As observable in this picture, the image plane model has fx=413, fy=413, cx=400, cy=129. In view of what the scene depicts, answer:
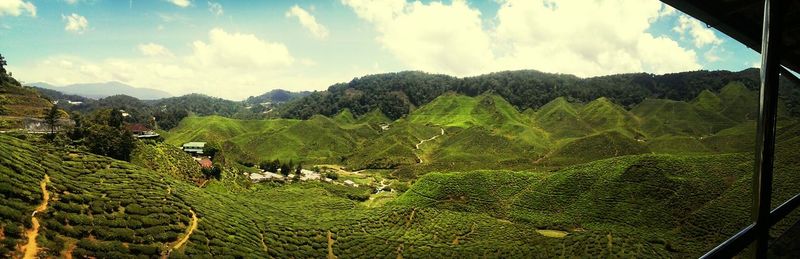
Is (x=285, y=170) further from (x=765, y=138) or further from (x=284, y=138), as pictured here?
(x=765, y=138)

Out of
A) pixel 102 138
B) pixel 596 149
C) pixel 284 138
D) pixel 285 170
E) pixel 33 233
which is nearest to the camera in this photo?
pixel 33 233

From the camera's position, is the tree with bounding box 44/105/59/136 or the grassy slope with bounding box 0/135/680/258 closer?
the grassy slope with bounding box 0/135/680/258

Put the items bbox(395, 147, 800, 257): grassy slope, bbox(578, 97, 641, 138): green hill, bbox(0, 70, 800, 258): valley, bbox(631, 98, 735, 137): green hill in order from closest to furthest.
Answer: bbox(0, 70, 800, 258): valley
bbox(395, 147, 800, 257): grassy slope
bbox(631, 98, 735, 137): green hill
bbox(578, 97, 641, 138): green hill

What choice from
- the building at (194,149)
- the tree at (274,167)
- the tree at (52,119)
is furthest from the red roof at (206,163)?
the tree at (274,167)

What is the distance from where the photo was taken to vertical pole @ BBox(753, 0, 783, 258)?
1771 millimetres

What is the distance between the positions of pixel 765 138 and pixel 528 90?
16714cm

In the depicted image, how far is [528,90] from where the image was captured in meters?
161

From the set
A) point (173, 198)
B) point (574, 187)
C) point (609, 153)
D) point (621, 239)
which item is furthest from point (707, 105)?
point (173, 198)

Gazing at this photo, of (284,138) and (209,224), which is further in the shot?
(284,138)

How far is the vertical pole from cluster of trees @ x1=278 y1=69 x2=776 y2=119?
15740cm

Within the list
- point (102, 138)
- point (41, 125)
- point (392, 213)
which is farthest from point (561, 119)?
point (41, 125)

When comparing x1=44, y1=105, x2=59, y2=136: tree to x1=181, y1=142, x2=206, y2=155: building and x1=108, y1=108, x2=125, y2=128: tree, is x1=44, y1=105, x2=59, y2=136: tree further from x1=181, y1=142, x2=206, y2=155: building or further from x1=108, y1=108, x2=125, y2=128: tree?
x1=181, y1=142, x2=206, y2=155: building

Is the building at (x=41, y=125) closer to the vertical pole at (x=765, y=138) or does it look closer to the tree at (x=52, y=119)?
the tree at (x=52, y=119)

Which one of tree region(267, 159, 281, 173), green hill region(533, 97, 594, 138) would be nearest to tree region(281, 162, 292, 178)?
tree region(267, 159, 281, 173)
